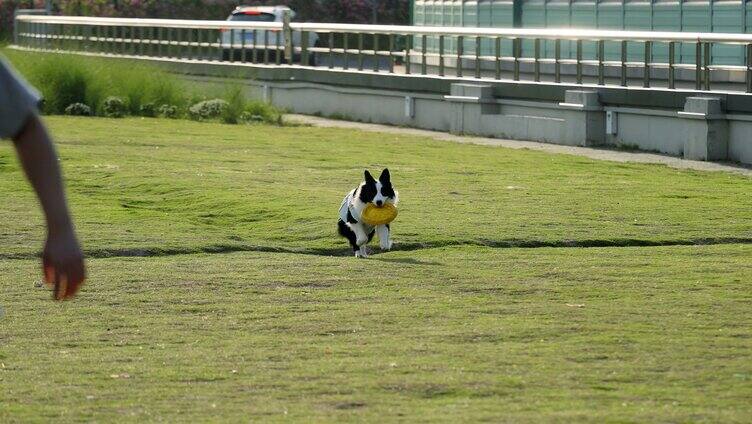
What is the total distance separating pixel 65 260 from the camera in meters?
4.04

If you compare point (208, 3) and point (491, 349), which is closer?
point (491, 349)

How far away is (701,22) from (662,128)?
604cm

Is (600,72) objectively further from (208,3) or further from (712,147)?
(208,3)

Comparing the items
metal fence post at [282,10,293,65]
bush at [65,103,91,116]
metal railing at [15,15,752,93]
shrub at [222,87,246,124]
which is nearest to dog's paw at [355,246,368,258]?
metal railing at [15,15,752,93]

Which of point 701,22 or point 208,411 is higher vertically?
point 701,22

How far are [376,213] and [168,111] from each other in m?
17.6

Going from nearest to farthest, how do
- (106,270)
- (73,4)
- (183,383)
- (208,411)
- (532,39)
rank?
(208,411) → (183,383) → (106,270) → (532,39) → (73,4)

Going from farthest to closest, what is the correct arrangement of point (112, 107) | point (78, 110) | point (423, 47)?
1. point (112, 107)
2. point (78, 110)
3. point (423, 47)

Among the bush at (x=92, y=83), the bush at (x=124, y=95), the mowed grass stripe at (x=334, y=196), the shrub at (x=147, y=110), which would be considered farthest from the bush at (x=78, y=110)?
the mowed grass stripe at (x=334, y=196)

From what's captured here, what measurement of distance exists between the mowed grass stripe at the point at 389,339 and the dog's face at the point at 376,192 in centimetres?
44

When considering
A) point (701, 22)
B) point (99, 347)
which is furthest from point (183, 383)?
point (701, 22)

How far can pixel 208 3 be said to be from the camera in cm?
5853

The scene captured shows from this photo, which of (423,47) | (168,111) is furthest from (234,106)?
(423,47)

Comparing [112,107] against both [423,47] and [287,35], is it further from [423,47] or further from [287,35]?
[423,47]
